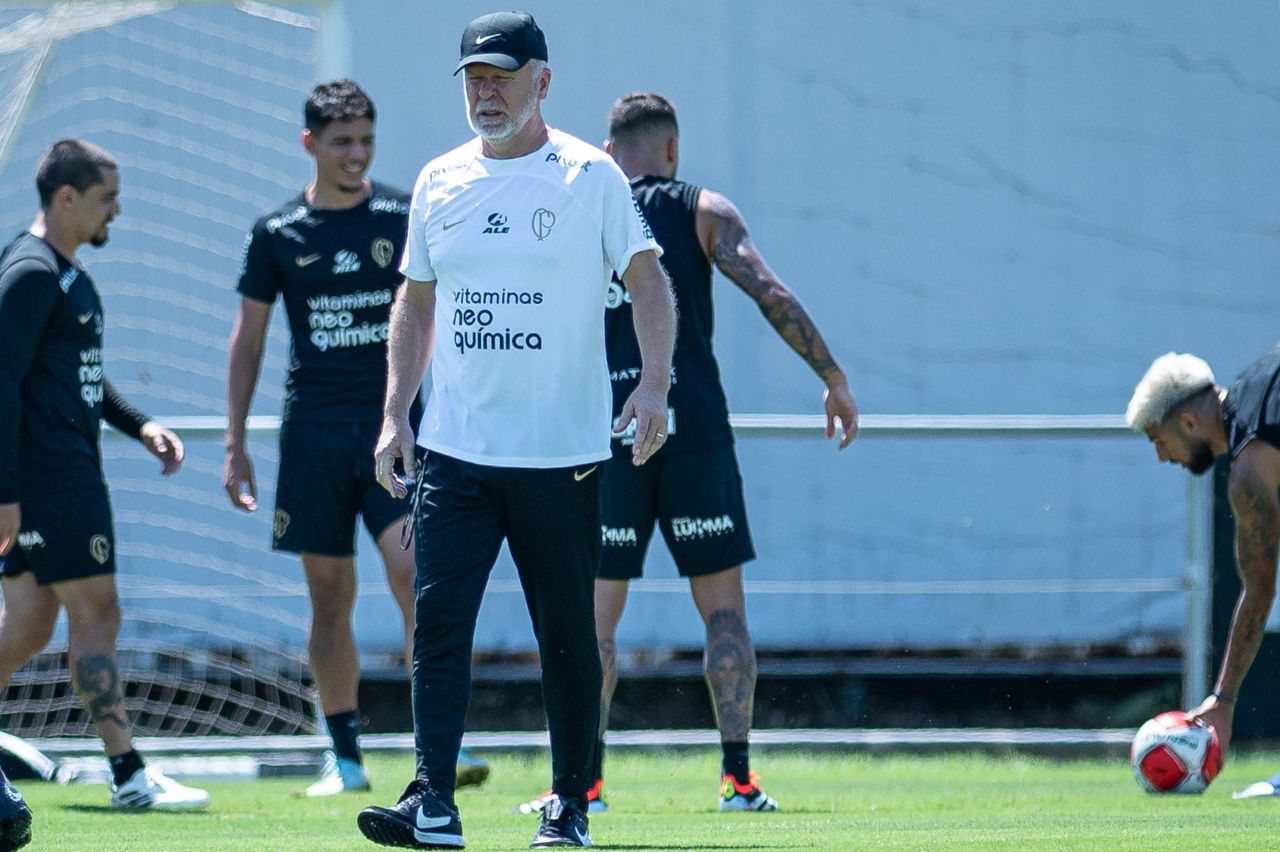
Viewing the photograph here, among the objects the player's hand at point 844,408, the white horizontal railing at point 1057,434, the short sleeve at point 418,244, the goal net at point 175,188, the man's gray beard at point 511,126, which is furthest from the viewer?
the goal net at point 175,188

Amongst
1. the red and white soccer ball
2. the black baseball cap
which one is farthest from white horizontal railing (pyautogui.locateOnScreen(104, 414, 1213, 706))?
the black baseball cap

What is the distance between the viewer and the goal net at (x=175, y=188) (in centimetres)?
1029

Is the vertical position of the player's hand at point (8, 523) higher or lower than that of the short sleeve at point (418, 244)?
lower

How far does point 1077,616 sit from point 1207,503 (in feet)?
3.35

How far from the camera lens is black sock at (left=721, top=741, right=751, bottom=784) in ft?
22.9

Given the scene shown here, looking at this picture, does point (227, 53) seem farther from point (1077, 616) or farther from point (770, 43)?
point (1077, 616)

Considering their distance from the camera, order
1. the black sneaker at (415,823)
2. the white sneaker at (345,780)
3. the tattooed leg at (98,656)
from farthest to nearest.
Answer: the white sneaker at (345,780), the tattooed leg at (98,656), the black sneaker at (415,823)

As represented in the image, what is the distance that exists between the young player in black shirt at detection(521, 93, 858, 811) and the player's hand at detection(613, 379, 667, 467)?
1.62 meters

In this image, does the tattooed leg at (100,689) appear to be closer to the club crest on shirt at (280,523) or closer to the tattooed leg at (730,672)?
the club crest on shirt at (280,523)

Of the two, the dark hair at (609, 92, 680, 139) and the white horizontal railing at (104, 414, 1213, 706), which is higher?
the dark hair at (609, 92, 680, 139)

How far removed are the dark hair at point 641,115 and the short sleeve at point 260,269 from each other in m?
1.49

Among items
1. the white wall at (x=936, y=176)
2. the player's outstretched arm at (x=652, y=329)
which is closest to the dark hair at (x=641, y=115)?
the player's outstretched arm at (x=652, y=329)

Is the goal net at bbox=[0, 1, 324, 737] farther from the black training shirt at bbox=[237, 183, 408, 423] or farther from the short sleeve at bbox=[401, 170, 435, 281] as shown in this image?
the short sleeve at bbox=[401, 170, 435, 281]

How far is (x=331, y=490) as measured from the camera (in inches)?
304
